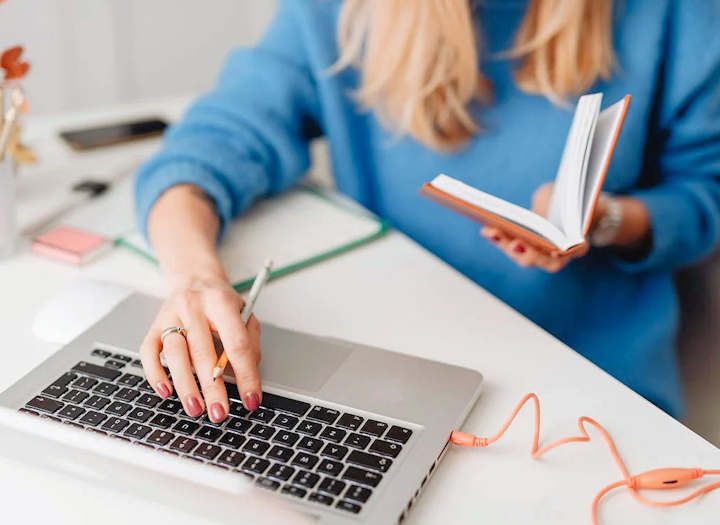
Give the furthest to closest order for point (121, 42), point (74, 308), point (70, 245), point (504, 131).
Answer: point (121, 42) → point (504, 131) → point (70, 245) → point (74, 308)

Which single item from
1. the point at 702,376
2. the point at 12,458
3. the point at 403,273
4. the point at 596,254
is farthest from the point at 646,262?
the point at 12,458

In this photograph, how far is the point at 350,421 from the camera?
61cm

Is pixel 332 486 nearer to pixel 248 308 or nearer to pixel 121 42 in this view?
pixel 248 308

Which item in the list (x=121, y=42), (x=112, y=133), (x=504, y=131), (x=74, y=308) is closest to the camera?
(x=74, y=308)

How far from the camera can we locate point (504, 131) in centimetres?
100

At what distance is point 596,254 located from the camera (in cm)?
101

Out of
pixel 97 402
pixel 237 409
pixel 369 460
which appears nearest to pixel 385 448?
pixel 369 460

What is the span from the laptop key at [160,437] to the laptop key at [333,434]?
11 centimetres

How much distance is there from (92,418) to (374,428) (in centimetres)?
21

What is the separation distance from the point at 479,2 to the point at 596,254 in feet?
1.10

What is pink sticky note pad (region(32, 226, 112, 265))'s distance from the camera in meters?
0.87

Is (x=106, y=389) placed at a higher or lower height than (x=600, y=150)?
lower

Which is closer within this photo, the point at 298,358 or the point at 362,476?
the point at 362,476

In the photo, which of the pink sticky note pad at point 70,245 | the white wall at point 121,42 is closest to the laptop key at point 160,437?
the pink sticky note pad at point 70,245
